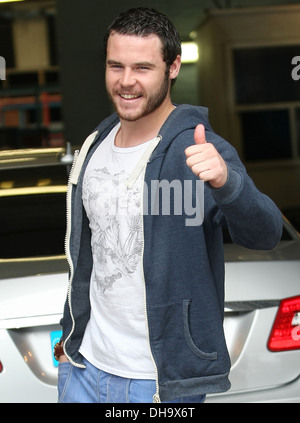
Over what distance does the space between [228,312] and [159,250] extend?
1.05 m

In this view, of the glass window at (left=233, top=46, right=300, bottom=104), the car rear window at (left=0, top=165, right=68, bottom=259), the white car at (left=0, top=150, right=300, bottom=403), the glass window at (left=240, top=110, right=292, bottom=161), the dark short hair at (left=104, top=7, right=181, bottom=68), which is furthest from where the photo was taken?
the glass window at (left=240, top=110, right=292, bottom=161)

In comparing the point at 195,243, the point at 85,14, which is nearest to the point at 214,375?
the point at 195,243

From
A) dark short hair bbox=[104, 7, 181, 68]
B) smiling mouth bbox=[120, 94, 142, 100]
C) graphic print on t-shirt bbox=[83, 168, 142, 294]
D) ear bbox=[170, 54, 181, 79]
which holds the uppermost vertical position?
dark short hair bbox=[104, 7, 181, 68]

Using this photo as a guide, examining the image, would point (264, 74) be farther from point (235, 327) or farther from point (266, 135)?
point (235, 327)

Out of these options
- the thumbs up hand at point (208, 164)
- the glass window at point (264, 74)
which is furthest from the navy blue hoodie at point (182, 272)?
the glass window at point (264, 74)

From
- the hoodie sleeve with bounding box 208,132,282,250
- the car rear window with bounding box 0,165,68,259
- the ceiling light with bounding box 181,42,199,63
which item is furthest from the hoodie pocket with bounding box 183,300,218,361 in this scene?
the ceiling light with bounding box 181,42,199,63

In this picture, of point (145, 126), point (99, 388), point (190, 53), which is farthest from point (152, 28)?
point (190, 53)

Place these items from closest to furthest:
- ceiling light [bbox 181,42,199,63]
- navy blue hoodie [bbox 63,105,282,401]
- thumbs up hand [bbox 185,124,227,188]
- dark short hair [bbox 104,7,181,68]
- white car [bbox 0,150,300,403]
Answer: thumbs up hand [bbox 185,124,227,188]
navy blue hoodie [bbox 63,105,282,401]
dark short hair [bbox 104,7,181,68]
white car [bbox 0,150,300,403]
ceiling light [bbox 181,42,199,63]

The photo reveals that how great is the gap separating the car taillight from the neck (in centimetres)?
112

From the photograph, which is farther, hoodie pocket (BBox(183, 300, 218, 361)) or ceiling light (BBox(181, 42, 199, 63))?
ceiling light (BBox(181, 42, 199, 63))

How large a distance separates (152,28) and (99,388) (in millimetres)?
952

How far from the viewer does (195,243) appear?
2309 millimetres

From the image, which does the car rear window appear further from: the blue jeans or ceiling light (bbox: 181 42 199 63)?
ceiling light (bbox: 181 42 199 63)

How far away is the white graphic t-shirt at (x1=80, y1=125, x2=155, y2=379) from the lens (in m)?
2.39
